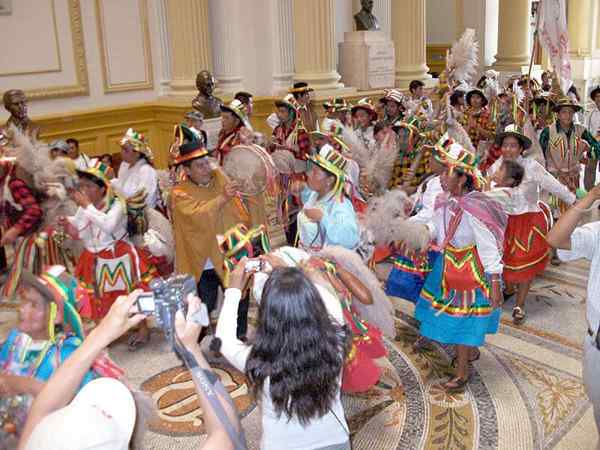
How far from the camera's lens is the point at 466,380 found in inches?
166

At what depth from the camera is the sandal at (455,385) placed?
4152 millimetres

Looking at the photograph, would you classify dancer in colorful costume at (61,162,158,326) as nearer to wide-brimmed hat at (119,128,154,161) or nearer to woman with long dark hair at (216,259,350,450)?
wide-brimmed hat at (119,128,154,161)

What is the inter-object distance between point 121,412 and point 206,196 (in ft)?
9.30

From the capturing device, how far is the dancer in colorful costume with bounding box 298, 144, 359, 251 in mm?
3779

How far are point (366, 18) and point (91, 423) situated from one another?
1031cm

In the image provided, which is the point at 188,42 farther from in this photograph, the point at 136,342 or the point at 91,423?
the point at 91,423

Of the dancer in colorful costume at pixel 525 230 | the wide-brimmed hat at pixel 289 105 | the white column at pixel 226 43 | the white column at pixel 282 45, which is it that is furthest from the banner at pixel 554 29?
the white column at pixel 226 43

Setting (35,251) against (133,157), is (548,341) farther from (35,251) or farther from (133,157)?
(35,251)

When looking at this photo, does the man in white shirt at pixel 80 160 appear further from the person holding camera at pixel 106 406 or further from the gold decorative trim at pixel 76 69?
the person holding camera at pixel 106 406

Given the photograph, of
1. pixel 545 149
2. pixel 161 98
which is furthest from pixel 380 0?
pixel 545 149

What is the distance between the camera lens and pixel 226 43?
9.79 m

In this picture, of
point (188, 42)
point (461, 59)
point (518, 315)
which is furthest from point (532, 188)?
point (188, 42)

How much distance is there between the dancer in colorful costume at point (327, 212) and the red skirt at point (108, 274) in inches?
55.6

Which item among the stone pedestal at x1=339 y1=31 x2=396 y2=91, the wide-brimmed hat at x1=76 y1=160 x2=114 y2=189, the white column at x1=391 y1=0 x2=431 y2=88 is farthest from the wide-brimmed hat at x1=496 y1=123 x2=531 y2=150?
the white column at x1=391 y1=0 x2=431 y2=88
